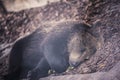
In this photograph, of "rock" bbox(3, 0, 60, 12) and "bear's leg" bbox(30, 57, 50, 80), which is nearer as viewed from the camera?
"bear's leg" bbox(30, 57, 50, 80)

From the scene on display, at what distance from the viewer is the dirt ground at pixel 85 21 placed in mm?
5516

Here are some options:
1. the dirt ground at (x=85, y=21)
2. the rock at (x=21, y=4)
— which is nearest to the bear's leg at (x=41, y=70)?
the dirt ground at (x=85, y=21)

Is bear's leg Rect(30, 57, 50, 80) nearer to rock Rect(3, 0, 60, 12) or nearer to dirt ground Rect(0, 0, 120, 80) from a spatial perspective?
dirt ground Rect(0, 0, 120, 80)

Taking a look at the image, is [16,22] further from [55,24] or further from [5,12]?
[55,24]

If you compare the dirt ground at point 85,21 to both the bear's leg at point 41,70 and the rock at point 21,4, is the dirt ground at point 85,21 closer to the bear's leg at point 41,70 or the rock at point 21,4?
the rock at point 21,4

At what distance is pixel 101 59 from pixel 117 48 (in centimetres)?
44

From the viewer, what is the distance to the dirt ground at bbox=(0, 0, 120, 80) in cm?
552

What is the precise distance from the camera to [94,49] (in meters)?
6.00

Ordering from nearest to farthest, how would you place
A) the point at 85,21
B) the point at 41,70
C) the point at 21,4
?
the point at 41,70, the point at 85,21, the point at 21,4

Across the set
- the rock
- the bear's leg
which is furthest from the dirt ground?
the bear's leg

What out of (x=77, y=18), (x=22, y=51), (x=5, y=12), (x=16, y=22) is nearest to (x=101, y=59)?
(x=77, y=18)

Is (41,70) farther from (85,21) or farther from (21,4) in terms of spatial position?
(21,4)

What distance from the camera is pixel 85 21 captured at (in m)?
6.56

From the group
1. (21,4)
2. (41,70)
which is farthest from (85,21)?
(21,4)
